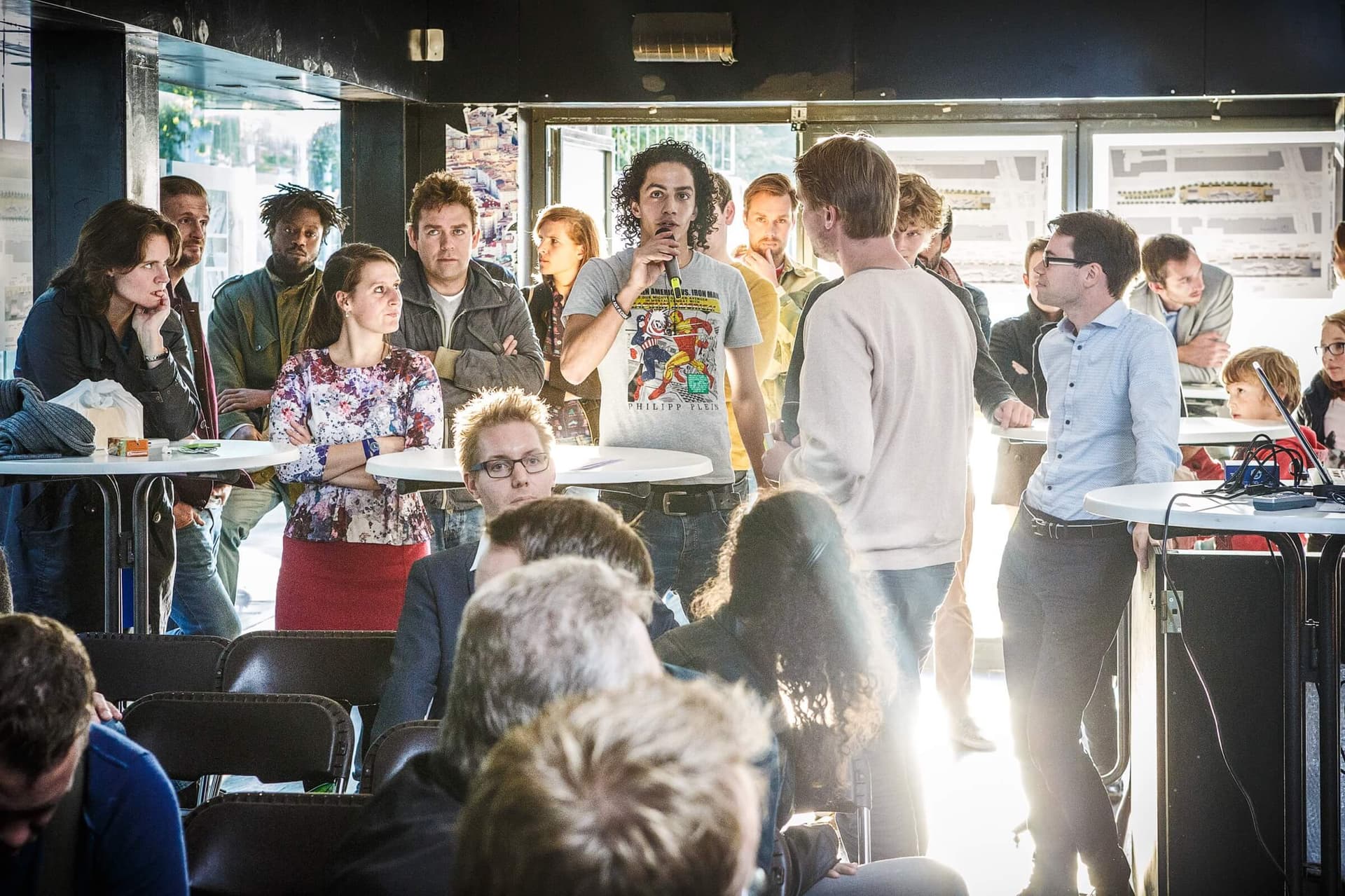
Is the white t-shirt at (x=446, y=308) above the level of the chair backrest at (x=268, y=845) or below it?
above

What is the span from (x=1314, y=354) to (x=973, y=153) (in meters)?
1.74

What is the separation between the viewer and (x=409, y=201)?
20.9 ft

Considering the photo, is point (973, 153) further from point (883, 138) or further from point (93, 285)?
point (93, 285)

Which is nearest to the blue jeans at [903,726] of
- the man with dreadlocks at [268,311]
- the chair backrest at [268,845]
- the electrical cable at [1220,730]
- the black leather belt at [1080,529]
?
the black leather belt at [1080,529]

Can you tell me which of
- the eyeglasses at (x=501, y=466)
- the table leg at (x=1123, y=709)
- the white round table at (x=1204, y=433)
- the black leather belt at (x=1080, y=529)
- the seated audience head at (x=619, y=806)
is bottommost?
the table leg at (x=1123, y=709)

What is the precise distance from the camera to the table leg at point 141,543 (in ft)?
12.4

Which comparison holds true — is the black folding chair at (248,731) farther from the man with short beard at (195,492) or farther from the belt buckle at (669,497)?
the man with short beard at (195,492)

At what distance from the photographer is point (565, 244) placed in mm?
5422

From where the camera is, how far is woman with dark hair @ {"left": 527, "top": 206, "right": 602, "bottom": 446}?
5.18 m

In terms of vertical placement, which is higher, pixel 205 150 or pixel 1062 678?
pixel 205 150

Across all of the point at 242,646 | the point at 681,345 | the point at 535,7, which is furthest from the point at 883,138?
the point at 242,646

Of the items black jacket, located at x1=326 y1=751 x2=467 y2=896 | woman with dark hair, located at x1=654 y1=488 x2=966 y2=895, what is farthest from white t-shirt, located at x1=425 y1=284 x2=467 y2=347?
black jacket, located at x1=326 y1=751 x2=467 y2=896

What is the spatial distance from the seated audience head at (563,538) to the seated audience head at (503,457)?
2.74 ft

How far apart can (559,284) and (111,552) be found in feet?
7.21
